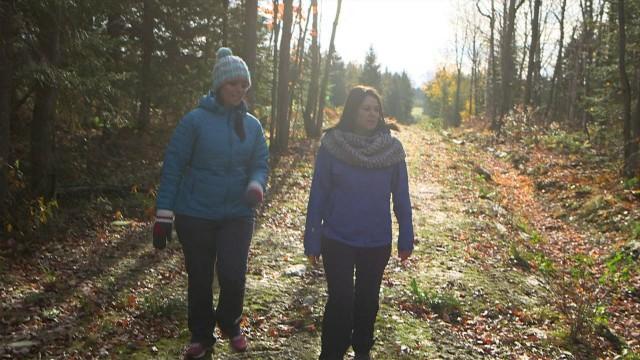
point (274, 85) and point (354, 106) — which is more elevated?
point (274, 85)

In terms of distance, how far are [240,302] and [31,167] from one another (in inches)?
247

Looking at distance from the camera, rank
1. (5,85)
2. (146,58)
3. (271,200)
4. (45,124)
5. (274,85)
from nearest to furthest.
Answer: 1. (5,85)
2. (45,124)
3. (271,200)
4. (146,58)
5. (274,85)

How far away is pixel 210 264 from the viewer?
4355 millimetres

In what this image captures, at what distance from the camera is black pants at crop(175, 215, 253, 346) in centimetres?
423

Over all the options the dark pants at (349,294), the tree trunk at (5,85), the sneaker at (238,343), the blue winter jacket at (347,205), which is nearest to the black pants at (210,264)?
the sneaker at (238,343)

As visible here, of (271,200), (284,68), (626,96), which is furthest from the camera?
(284,68)

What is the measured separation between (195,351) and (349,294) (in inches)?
57.8

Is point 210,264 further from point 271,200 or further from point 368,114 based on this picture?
point 271,200

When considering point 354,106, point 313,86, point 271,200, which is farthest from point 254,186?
point 313,86

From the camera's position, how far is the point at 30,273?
663cm

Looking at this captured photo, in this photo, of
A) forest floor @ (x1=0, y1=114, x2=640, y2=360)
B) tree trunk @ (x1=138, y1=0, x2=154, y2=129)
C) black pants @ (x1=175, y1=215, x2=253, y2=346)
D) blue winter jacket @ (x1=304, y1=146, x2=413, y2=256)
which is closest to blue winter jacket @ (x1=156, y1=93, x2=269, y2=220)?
black pants @ (x1=175, y1=215, x2=253, y2=346)

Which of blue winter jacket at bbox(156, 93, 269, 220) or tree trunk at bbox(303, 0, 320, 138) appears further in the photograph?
tree trunk at bbox(303, 0, 320, 138)

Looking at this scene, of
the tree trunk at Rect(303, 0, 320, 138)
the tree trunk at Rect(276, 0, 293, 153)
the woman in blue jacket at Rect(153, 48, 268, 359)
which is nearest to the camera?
the woman in blue jacket at Rect(153, 48, 268, 359)

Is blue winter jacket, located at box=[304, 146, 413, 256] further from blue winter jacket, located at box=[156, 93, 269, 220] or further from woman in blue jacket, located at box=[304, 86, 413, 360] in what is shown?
blue winter jacket, located at box=[156, 93, 269, 220]
